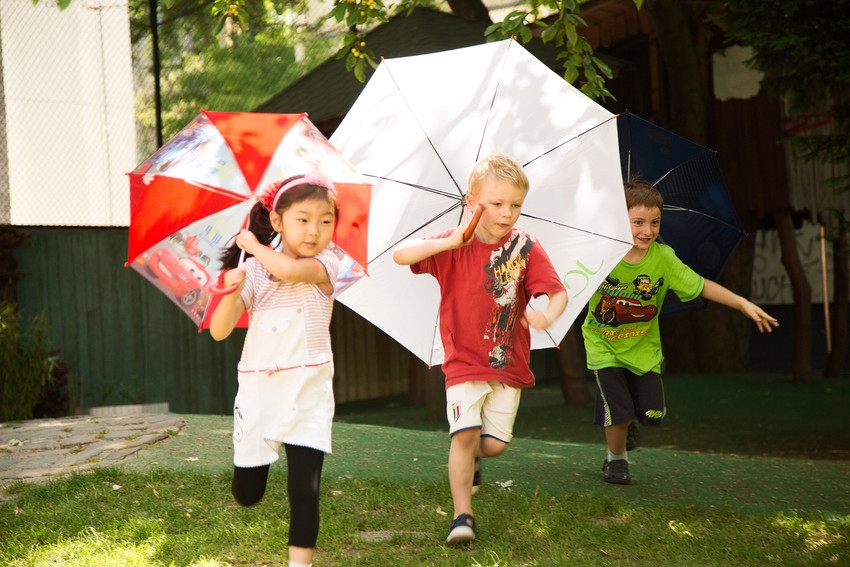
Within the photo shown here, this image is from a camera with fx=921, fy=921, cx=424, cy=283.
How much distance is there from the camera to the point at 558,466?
617cm

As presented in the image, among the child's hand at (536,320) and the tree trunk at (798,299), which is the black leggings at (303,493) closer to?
the child's hand at (536,320)

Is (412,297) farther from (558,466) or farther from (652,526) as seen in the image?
(558,466)

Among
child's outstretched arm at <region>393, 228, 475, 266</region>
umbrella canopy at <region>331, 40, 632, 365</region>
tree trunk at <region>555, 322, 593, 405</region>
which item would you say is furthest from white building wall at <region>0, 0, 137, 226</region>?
child's outstretched arm at <region>393, 228, 475, 266</region>

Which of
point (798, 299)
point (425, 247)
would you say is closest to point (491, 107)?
point (425, 247)

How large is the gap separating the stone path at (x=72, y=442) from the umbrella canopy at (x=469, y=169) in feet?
8.42

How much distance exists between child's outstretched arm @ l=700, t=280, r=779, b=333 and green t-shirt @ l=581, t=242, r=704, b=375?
0.07 m

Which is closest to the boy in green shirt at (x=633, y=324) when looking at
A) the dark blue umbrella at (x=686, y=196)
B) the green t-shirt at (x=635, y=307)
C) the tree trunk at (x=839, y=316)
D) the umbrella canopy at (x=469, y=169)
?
the green t-shirt at (x=635, y=307)

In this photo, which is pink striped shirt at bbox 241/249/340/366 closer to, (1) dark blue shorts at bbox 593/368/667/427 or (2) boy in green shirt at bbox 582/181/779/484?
(2) boy in green shirt at bbox 582/181/779/484

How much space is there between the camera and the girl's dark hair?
138 inches

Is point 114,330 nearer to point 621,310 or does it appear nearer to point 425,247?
point 621,310

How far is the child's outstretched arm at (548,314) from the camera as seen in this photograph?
3.72 metres

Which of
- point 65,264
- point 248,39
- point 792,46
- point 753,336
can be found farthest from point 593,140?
point 753,336

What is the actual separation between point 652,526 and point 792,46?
4.47 m

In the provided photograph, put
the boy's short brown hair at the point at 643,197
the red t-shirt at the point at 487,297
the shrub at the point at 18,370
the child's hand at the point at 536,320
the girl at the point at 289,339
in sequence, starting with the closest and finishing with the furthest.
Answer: the girl at the point at 289,339 → the child's hand at the point at 536,320 → the red t-shirt at the point at 487,297 → the boy's short brown hair at the point at 643,197 → the shrub at the point at 18,370
